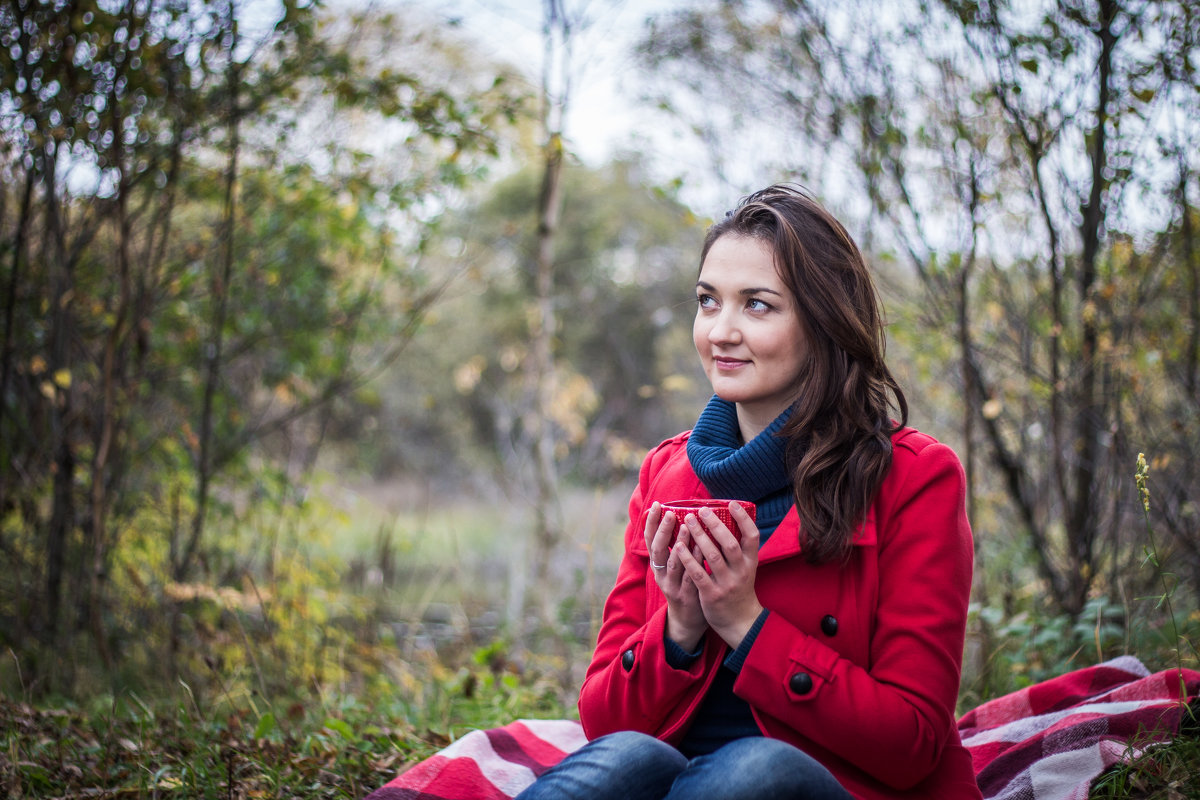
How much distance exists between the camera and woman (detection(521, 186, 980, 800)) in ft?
4.50

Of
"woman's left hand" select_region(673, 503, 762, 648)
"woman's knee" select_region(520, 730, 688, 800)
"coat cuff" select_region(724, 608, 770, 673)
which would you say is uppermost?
"woman's left hand" select_region(673, 503, 762, 648)

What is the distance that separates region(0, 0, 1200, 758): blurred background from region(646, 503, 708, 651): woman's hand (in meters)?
0.87

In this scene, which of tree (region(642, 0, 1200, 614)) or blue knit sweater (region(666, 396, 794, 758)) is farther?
tree (region(642, 0, 1200, 614))

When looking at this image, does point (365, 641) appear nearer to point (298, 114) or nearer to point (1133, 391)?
point (298, 114)

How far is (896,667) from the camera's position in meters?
1.39

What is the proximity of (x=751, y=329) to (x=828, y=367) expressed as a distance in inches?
6.2

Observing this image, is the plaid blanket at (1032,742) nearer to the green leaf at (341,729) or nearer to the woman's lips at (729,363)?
the green leaf at (341,729)

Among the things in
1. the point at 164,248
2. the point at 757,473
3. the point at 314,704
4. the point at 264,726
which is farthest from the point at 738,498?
the point at 164,248

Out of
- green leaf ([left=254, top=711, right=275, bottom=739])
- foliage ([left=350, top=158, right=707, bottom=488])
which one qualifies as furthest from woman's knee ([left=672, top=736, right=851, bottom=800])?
foliage ([left=350, top=158, right=707, bottom=488])

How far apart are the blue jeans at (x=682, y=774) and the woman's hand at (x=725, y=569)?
0.65 ft

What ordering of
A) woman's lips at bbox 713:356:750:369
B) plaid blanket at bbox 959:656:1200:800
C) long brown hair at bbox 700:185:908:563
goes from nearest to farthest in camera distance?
long brown hair at bbox 700:185:908:563 → woman's lips at bbox 713:356:750:369 → plaid blanket at bbox 959:656:1200:800

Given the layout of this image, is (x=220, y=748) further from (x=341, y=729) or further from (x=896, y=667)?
(x=896, y=667)

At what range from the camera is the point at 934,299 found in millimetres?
3760

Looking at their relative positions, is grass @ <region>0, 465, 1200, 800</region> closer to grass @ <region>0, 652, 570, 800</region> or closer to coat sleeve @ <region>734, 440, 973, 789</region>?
grass @ <region>0, 652, 570, 800</region>
